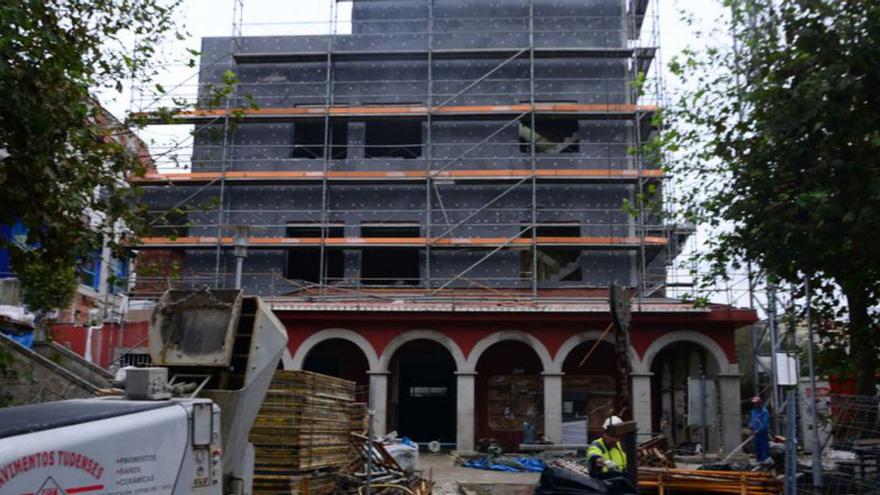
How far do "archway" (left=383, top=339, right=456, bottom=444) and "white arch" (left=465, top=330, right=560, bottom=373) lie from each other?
3072 mm

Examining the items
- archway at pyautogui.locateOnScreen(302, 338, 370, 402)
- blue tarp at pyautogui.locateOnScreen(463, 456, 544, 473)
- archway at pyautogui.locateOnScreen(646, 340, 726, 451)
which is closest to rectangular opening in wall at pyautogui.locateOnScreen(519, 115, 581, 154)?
archway at pyautogui.locateOnScreen(646, 340, 726, 451)

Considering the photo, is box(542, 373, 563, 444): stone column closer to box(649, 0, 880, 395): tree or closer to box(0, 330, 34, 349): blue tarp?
box(649, 0, 880, 395): tree

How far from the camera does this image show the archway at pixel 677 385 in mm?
25734

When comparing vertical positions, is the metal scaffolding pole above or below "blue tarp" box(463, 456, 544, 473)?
above

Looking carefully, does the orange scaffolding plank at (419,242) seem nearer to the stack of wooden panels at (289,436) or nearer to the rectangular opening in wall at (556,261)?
the rectangular opening in wall at (556,261)

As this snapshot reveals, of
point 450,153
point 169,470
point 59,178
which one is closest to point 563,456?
point 450,153

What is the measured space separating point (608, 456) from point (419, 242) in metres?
18.8

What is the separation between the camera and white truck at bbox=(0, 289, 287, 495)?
14.1 feet

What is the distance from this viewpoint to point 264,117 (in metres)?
29.5

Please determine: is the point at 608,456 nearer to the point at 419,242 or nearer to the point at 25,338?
the point at 25,338

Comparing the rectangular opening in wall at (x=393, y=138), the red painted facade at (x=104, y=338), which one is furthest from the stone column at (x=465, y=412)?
the red painted facade at (x=104, y=338)

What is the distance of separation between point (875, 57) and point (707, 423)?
6.47 metres

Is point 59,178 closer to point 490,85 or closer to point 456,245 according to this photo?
point 456,245

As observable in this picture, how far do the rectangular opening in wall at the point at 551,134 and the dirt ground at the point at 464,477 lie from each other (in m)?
12.5
